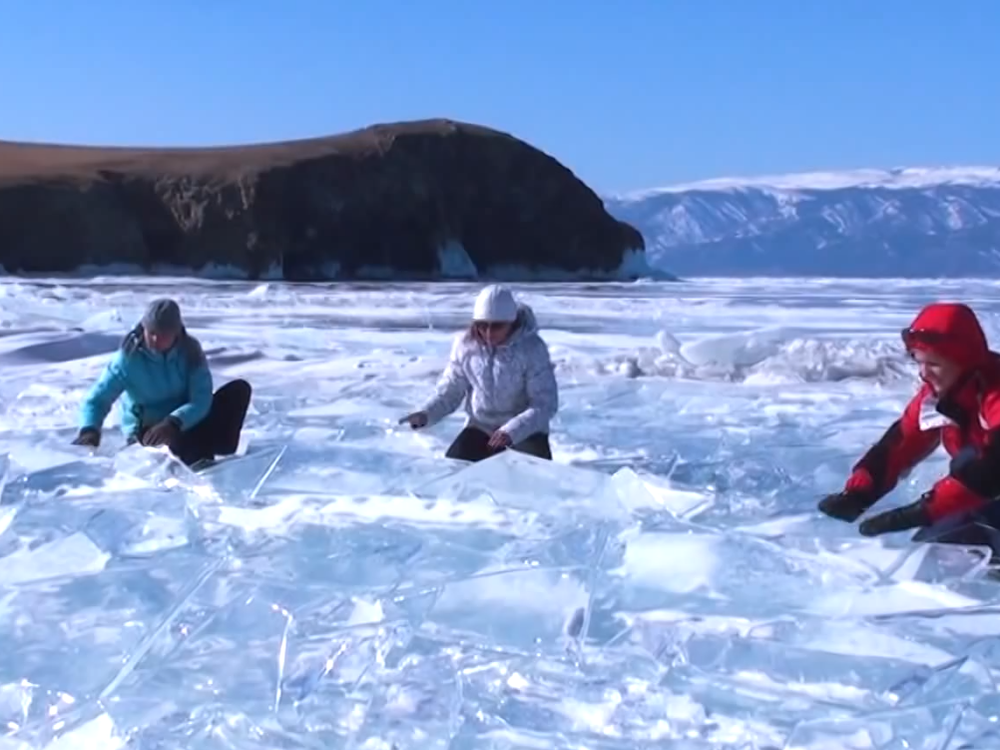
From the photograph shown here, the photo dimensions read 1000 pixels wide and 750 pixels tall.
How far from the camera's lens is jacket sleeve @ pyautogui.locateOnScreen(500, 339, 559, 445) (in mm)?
5508

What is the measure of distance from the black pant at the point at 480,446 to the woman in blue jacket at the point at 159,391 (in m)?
0.99

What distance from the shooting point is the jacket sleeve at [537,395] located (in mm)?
5508

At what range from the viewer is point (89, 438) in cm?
559

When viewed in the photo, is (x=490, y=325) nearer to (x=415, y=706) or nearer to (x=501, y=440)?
(x=501, y=440)

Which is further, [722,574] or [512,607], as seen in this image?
[722,574]

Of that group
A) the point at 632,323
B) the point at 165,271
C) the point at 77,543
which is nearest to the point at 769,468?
the point at 77,543

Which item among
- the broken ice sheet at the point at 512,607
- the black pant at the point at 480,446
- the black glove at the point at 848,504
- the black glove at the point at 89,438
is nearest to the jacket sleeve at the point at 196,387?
the black glove at the point at 89,438

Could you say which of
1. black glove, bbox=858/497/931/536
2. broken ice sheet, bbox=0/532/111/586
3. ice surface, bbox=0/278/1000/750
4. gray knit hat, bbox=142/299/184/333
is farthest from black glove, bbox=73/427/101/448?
black glove, bbox=858/497/931/536

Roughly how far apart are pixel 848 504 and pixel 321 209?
51.6 m

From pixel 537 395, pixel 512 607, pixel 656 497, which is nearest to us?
pixel 512 607

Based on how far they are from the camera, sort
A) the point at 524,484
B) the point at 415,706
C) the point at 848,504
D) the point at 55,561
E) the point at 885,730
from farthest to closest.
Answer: the point at 524,484 → the point at 848,504 → the point at 55,561 → the point at 415,706 → the point at 885,730

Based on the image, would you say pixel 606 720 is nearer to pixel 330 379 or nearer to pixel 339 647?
pixel 339 647

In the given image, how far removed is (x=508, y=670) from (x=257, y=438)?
3.93 meters

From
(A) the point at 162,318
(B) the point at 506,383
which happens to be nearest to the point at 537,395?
(B) the point at 506,383
